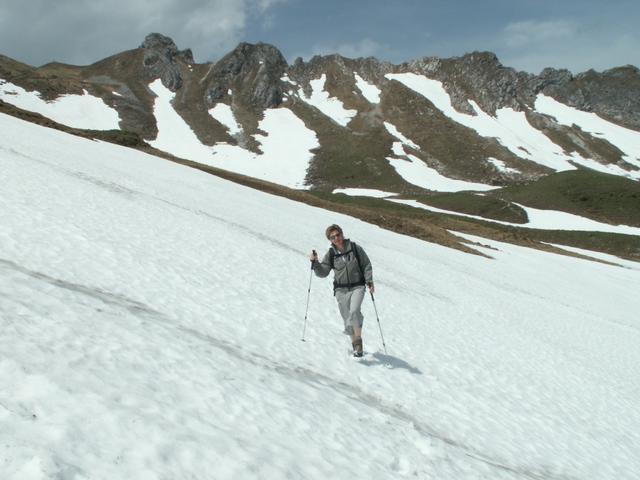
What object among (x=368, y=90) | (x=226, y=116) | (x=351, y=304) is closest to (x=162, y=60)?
(x=226, y=116)

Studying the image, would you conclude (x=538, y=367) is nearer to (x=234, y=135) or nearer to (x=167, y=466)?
(x=167, y=466)

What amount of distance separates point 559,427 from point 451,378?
2.86m

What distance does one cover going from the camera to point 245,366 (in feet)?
30.6

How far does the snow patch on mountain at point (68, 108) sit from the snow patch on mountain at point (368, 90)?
82.3 m

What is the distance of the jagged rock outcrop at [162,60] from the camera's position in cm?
16538

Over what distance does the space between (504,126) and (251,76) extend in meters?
87.8

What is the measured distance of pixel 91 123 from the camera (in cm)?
12319

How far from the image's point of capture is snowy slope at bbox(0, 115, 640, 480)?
19.4ft

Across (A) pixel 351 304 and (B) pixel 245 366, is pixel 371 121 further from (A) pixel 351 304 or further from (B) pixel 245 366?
(B) pixel 245 366

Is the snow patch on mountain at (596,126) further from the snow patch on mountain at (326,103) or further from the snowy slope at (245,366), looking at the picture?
the snowy slope at (245,366)

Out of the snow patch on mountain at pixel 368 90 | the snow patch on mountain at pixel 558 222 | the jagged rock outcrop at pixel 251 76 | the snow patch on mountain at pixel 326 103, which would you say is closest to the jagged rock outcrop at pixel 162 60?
the jagged rock outcrop at pixel 251 76

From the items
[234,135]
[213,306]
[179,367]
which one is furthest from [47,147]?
[234,135]

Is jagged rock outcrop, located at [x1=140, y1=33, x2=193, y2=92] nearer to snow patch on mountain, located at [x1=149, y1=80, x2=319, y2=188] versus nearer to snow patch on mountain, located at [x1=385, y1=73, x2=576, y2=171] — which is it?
snow patch on mountain, located at [x1=149, y1=80, x2=319, y2=188]

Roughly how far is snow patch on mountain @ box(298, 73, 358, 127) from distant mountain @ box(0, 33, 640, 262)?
2.27 feet
